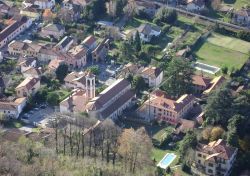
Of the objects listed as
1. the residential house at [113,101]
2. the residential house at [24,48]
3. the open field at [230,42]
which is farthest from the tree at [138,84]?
the open field at [230,42]

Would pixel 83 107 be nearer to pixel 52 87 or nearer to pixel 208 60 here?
pixel 52 87

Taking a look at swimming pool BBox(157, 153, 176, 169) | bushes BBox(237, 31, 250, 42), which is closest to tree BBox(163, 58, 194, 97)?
→ swimming pool BBox(157, 153, 176, 169)


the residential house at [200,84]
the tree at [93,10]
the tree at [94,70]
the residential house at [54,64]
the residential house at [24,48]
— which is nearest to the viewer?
the residential house at [200,84]

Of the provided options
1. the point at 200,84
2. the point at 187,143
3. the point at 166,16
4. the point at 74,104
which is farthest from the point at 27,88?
the point at 166,16

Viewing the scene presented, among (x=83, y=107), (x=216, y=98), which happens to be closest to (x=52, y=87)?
(x=83, y=107)

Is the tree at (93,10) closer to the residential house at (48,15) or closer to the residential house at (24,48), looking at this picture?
the residential house at (48,15)

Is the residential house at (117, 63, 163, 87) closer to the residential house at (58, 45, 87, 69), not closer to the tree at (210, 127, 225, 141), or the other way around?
the residential house at (58, 45, 87, 69)
